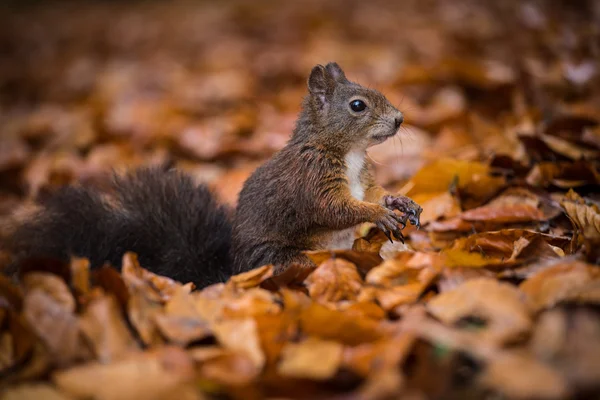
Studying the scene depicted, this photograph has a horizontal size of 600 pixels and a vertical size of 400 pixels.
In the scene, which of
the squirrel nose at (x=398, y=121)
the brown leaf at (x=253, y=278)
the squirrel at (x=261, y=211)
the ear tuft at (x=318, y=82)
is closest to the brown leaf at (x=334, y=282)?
the brown leaf at (x=253, y=278)

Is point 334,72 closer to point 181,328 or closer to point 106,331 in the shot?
point 181,328

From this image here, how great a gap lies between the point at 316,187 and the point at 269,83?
3.98 metres

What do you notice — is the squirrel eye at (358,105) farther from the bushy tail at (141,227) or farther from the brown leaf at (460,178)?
the bushy tail at (141,227)

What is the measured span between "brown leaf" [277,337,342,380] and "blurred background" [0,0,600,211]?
5.99 feet

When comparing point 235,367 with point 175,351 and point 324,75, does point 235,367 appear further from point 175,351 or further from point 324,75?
point 324,75

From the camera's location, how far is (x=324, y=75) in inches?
116

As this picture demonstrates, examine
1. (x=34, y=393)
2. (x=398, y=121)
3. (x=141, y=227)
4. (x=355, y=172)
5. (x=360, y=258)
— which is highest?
(x=398, y=121)

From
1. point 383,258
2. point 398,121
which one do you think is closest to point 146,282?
point 383,258

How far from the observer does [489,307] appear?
1.81 m

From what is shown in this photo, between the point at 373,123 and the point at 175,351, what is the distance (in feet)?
4.91

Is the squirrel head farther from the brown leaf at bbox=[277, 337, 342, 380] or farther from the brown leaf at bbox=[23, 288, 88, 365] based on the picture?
the brown leaf at bbox=[23, 288, 88, 365]

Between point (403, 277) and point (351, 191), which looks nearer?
point (403, 277)

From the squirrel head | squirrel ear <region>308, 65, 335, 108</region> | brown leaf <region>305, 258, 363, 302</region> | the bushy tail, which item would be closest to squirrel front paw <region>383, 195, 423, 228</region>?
the squirrel head

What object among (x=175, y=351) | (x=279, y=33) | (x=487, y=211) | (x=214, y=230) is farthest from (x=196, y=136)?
(x=279, y=33)
